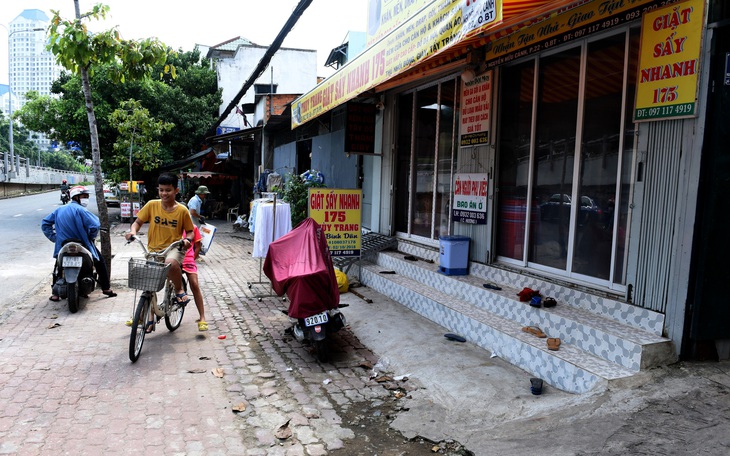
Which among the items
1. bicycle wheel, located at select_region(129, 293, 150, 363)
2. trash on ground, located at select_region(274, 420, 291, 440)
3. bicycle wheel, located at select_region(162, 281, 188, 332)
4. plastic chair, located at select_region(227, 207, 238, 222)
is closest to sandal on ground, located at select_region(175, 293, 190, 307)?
bicycle wheel, located at select_region(162, 281, 188, 332)

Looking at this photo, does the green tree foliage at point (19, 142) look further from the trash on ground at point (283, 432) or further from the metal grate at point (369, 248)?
the trash on ground at point (283, 432)

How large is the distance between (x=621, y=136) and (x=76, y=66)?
7.56 m

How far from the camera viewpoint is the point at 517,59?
5.89 m

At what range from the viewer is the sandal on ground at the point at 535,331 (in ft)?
15.0

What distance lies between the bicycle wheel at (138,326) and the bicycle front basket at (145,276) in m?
0.19

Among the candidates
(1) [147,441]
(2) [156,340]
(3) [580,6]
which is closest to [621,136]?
(3) [580,6]

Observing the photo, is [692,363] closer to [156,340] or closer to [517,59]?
[517,59]

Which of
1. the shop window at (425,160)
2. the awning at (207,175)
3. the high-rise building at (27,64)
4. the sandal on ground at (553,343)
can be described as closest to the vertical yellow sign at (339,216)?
the shop window at (425,160)

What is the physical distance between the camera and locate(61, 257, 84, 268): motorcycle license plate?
6422mm

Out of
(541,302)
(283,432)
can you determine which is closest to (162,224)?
(283,432)

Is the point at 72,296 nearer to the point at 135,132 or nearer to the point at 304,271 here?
the point at 304,271

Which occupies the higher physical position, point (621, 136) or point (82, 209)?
point (621, 136)

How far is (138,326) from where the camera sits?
4.83 metres

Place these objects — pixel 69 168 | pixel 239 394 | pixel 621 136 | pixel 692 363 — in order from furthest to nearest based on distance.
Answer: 1. pixel 69 168
2. pixel 621 136
3. pixel 239 394
4. pixel 692 363
